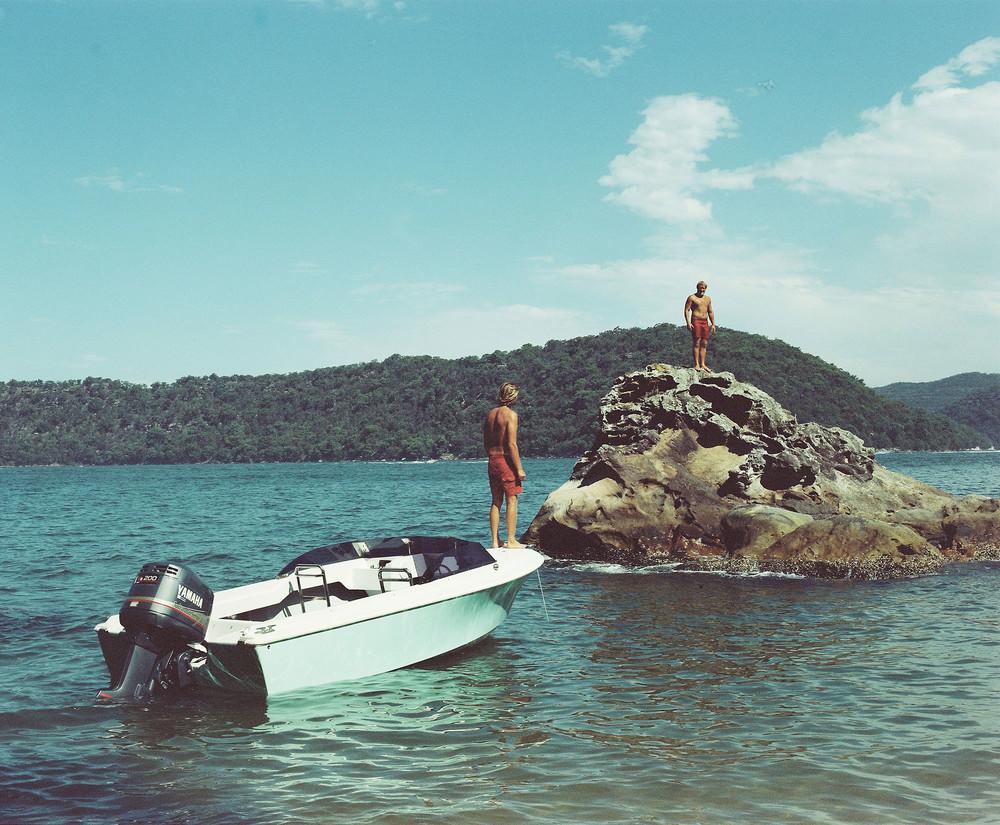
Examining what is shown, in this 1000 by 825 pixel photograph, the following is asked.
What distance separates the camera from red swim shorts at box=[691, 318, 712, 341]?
2121cm

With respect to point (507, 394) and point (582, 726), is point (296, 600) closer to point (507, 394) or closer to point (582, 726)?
point (507, 394)

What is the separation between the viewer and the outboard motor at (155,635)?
28.0 feet

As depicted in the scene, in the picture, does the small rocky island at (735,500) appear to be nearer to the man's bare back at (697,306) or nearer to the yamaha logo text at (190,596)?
the man's bare back at (697,306)

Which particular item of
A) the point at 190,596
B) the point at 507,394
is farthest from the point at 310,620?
the point at 507,394

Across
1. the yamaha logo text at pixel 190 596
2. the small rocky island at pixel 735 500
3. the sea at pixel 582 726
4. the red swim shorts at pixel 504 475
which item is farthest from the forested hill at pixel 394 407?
the yamaha logo text at pixel 190 596

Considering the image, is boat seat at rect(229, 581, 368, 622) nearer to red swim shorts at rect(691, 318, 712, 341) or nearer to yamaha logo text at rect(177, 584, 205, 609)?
yamaha logo text at rect(177, 584, 205, 609)

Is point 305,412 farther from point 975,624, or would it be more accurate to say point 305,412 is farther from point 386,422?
point 975,624

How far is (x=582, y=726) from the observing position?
828cm

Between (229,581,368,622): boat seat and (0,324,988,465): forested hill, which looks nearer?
(229,581,368,622): boat seat

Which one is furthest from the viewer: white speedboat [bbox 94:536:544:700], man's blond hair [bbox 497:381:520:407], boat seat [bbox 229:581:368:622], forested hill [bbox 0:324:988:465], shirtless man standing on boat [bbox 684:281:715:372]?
forested hill [bbox 0:324:988:465]

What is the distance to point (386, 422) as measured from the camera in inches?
6102

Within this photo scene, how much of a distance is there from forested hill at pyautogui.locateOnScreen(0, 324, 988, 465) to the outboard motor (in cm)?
9717

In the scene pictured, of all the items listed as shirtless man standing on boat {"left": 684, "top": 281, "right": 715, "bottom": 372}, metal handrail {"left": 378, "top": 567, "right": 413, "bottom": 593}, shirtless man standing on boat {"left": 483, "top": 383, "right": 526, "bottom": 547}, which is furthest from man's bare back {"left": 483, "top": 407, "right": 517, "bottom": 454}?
shirtless man standing on boat {"left": 684, "top": 281, "right": 715, "bottom": 372}

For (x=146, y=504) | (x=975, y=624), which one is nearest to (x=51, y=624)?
(x=975, y=624)
